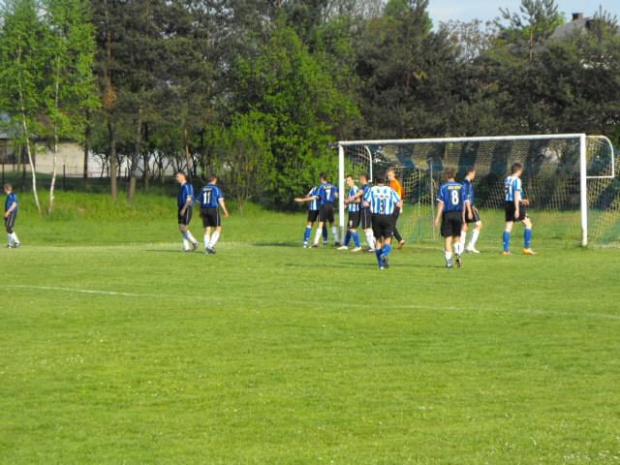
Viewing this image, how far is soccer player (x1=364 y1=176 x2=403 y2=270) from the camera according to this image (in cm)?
2195

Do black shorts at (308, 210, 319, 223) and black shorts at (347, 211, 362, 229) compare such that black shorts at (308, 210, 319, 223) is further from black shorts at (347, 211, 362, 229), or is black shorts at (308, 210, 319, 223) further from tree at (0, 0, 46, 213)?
tree at (0, 0, 46, 213)

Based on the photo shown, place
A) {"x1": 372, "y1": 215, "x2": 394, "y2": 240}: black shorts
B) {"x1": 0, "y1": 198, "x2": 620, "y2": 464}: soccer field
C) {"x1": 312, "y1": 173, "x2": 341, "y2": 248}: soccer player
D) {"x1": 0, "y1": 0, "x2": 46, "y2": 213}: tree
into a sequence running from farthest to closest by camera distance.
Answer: {"x1": 0, "y1": 0, "x2": 46, "y2": 213}: tree
{"x1": 312, "y1": 173, "x2": 341, "y2": 248}: soccer player
{"x1": 372, "y1": 215, "x2": 394, "y2": 240}: black shorts
{"x1": 0, "y1": 198, "x2": 620, "y2": 464}: soccer field

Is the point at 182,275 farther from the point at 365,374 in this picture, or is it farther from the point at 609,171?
the point at 609,171

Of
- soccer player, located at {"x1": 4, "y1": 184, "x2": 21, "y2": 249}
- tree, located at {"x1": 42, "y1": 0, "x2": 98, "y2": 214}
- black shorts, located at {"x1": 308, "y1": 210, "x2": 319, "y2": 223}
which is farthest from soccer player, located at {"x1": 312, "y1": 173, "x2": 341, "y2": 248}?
tree, located at {"x1": 42, "y1": 0, "x2": 98, "y2": 214}

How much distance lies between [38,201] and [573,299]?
41580mm

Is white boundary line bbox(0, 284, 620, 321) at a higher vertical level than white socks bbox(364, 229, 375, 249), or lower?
lower

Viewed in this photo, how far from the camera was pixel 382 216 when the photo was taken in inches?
867

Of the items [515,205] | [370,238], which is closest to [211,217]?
[370,238]

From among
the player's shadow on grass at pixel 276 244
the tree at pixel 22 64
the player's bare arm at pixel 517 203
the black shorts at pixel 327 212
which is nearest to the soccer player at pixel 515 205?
the player's bare arm at pixel 517 203

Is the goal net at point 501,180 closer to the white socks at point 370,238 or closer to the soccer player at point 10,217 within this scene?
the white socks at point 370,238

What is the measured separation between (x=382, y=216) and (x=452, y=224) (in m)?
1.32

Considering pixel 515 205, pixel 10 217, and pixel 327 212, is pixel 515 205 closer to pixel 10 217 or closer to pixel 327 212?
pixel 327 212

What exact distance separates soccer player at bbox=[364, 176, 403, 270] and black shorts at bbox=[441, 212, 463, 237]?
3.21ft

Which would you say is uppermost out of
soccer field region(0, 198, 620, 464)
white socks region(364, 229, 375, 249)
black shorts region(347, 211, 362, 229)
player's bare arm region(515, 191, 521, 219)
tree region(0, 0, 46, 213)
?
tree region(0, 0, 46, 213)
